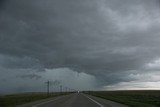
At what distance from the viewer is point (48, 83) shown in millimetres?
126625
